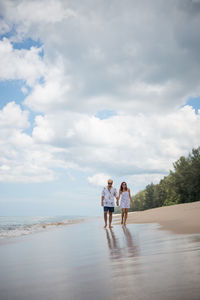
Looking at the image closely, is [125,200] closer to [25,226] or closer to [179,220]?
[179,220]

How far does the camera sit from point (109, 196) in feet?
39.1

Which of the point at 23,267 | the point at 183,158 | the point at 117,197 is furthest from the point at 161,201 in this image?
the point at 23,267

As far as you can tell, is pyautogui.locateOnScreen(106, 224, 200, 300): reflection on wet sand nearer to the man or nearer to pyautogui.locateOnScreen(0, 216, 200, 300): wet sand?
pyautogui.locateOnScreen(0, 216, 200, 300): wet sand

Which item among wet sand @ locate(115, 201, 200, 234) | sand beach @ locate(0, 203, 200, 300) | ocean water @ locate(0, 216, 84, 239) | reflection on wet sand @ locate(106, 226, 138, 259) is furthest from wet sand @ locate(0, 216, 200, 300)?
ocean water @ locate(0, 216, 84, 239)

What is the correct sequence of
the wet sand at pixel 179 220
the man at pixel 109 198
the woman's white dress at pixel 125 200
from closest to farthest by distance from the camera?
the wet sand at pixel 179 220 < the man at pixel 109 198 < the woman's white dress at pixel 125 200

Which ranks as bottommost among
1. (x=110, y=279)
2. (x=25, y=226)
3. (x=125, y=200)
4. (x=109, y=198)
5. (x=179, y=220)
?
(x=25, y=226)

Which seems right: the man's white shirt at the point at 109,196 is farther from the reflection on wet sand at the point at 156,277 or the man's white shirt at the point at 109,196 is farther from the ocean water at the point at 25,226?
the reflection on wet sand at the point at 156,277

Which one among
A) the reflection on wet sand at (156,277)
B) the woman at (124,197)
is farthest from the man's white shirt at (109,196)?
the reflection on wet sand at (156,277)

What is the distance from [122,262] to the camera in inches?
134

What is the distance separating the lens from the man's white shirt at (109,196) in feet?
38.8

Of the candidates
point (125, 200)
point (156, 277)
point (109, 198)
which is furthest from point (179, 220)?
point (156, 277)

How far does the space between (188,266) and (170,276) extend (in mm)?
399

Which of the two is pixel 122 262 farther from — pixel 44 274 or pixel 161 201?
pixel 161 201

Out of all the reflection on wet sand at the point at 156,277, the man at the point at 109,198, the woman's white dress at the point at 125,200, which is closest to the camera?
the reflection on wet sand at the point at 156,277
